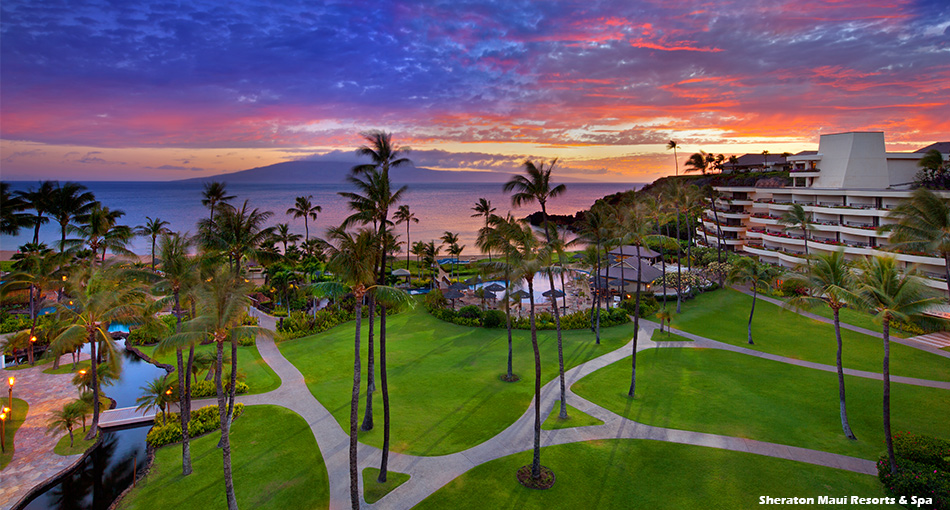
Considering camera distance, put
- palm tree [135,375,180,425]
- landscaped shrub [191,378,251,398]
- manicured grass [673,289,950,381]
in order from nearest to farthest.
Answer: palm tree [135,375,180,425] → landscaped shrub [191,378,251,398] → manicured grass [673,289,950,381]

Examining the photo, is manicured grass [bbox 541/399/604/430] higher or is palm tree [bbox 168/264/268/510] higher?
palm tree [bbox 168/264/268/510]

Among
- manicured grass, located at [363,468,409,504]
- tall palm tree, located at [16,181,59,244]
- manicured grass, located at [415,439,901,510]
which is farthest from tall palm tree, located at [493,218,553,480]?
tall palm tree, located at [16,181,59,244]

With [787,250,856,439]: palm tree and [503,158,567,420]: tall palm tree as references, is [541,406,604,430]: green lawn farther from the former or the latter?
[787,250,856,439]: palm tree

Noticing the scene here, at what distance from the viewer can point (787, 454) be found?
18.1 m

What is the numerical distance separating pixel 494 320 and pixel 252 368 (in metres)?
18.9

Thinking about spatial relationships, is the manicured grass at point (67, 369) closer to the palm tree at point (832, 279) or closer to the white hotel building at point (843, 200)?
the palm tree at point (832, 279)

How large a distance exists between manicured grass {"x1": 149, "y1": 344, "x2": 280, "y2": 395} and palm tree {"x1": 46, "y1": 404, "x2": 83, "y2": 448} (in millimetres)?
4014

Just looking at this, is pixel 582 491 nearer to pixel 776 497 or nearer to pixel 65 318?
pixel 776 497

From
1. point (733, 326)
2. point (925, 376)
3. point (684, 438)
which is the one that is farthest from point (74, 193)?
point (925, 376)

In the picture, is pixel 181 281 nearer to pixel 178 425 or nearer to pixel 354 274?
pixel 178 425

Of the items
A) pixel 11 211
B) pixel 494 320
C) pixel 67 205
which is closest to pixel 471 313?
pixel 494 320

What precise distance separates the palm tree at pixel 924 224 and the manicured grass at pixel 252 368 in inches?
1430

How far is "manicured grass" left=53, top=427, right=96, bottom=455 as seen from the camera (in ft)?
64.6

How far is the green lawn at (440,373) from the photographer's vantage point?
20.8m
